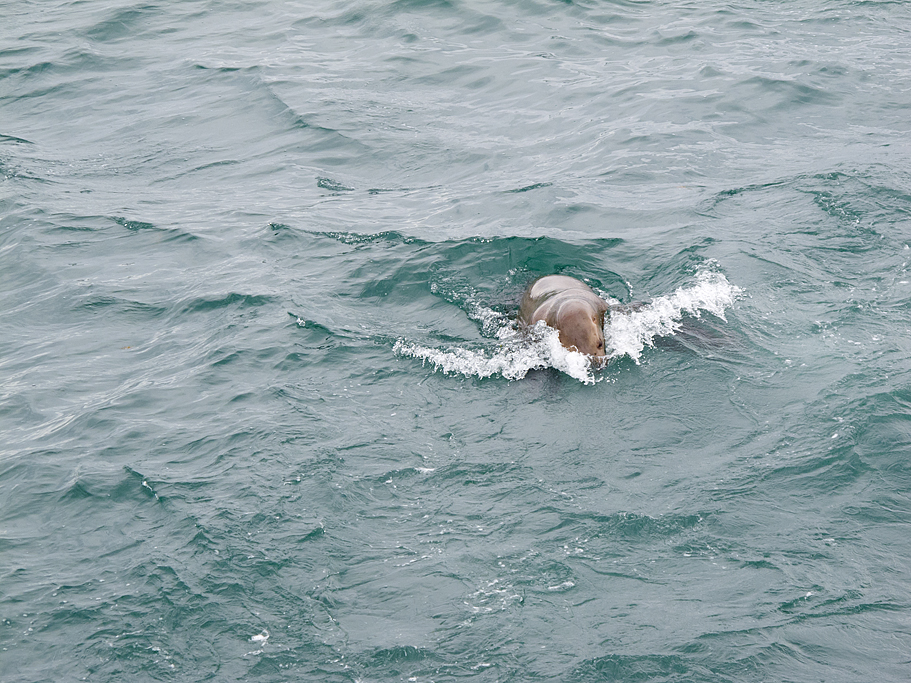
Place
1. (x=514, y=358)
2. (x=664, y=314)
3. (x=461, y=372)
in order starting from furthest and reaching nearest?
(x=664, y=314) < (x=514, y=358) < (x=461, y=372)

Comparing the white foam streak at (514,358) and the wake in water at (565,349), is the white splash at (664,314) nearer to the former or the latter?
the wake in water at (565,349)

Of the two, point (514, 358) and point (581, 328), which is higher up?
point (581, 328)

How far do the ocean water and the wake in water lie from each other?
46mm

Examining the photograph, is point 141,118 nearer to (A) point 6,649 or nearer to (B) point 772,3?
(A) point 6,649

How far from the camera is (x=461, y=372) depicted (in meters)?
8.82

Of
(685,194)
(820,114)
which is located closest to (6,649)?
(685,194)

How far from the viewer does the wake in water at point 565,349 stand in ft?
29.0

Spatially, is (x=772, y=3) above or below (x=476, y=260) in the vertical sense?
above

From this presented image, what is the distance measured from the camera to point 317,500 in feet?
23.5

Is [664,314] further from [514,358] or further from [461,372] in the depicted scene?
[461,372]

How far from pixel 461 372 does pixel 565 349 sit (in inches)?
42.3

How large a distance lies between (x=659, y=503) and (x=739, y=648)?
144 cm

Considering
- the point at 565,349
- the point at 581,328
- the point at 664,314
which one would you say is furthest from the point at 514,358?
the point at 664,314

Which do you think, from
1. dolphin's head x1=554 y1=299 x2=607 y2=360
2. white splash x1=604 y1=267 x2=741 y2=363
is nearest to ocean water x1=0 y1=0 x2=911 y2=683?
white splash x1=604 y1=267 x2=741 y2=363
